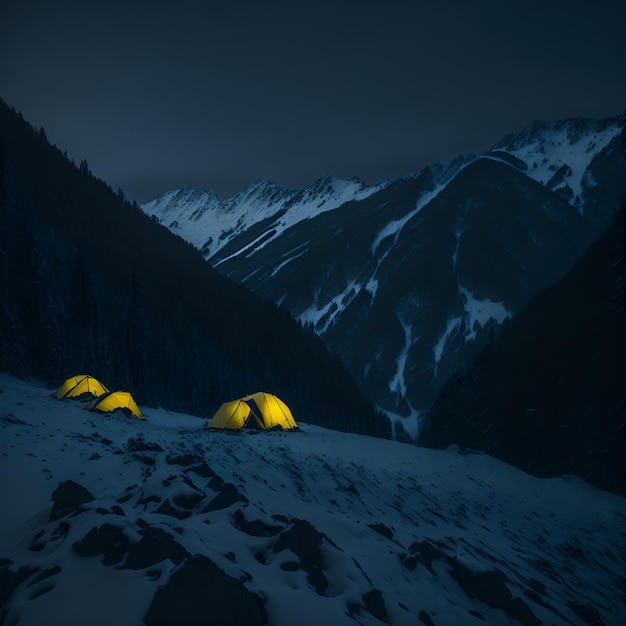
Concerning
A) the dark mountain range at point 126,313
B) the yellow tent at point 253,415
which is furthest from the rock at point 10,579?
the dark mountain range at point 126,313

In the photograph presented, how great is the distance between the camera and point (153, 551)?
6035 mm

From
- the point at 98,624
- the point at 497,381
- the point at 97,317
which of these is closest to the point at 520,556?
the point at 98,624

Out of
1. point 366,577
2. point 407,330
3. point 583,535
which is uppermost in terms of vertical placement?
point 407,330

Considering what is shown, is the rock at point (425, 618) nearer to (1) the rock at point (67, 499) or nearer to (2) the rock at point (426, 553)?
(2) the rock at point (426, 553)

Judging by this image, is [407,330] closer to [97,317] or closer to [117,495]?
[97,317]

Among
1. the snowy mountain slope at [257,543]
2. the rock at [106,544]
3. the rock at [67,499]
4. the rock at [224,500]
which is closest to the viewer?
the snowy mountain slope at [257,543]

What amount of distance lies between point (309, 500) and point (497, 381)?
40683 mm

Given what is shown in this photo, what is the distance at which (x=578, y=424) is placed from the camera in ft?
113


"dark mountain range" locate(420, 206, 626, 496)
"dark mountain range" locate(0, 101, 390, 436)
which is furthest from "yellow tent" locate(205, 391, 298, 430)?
"dark mountain range" locate(420, 206, 626, 496)

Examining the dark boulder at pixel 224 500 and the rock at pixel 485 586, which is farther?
the dark boulder at pixel 224 500

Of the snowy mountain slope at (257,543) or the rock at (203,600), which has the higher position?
the rock at (203,600)

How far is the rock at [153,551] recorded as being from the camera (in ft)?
19.3

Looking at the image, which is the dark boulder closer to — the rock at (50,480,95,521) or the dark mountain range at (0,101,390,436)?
the rock at (50,480,95,521)

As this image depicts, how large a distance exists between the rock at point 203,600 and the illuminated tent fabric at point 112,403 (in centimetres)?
2188
